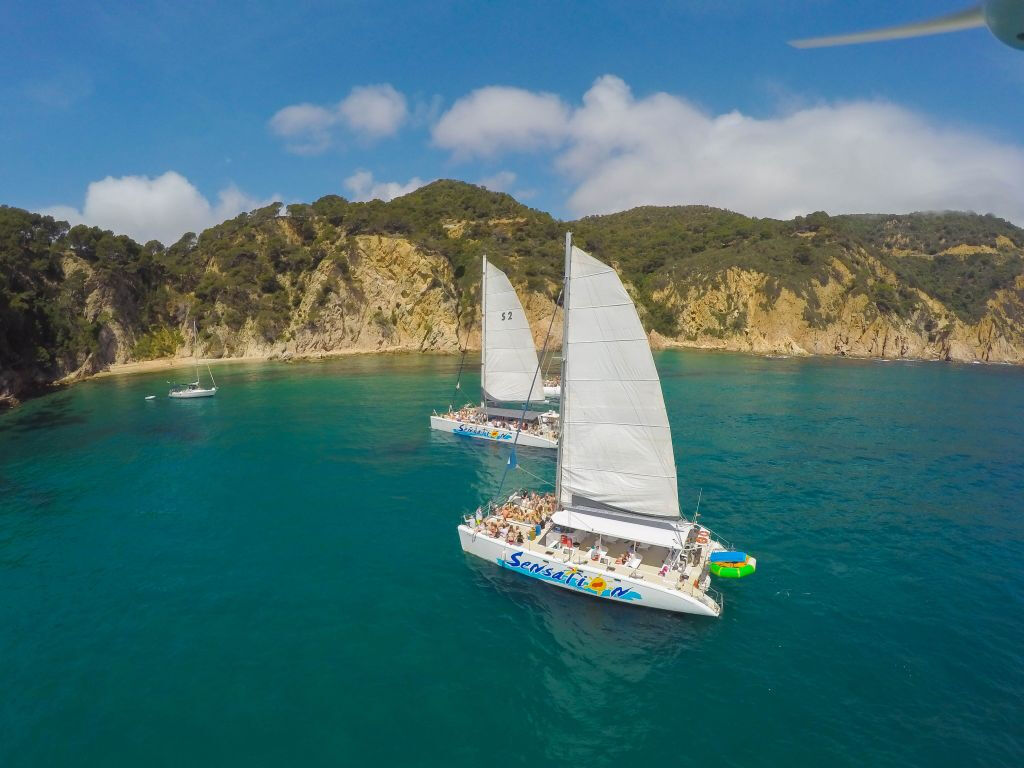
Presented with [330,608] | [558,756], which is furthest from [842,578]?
[330,608]

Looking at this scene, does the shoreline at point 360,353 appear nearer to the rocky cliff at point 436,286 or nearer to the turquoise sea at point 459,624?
the rocky cliff at point 436,286

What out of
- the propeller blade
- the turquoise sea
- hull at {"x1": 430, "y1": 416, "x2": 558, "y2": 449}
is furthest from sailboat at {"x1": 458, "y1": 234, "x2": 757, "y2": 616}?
hull at {"x1": 430, "y1": 416, "x2": 558, "y2": 449}

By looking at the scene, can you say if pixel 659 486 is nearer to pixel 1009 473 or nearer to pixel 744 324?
pixel 1009 473

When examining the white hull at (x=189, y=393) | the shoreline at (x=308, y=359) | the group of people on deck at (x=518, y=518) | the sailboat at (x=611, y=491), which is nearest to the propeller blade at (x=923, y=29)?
the sailboat at (x=611, y=491)

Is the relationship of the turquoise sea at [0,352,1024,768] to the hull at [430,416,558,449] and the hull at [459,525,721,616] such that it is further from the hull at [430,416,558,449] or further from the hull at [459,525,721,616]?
the hull at [430,416,558,449]

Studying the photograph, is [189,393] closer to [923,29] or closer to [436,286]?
[436,286]

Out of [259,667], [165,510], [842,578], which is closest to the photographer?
[259,667]
